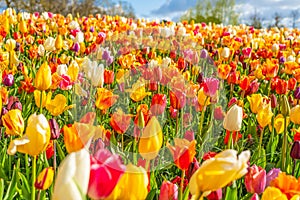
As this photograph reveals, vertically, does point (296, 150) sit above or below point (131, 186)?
below

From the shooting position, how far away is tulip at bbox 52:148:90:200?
80 centimetres

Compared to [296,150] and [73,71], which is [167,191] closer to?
[296,150]

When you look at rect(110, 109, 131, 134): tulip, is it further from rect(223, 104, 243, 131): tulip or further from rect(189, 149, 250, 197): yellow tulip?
rect(189, 149, 250, 197): yellow tulip

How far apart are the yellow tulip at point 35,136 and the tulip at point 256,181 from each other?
61 centimetres

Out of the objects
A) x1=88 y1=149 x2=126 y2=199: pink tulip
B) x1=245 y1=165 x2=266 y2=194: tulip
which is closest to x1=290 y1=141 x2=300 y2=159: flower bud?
x1=245 y1=165 x2=266 y2=194: tulip

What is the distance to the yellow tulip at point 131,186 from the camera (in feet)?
3.23

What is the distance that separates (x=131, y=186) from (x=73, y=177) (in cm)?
20

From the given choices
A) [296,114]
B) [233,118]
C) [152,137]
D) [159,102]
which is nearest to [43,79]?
[159,102]

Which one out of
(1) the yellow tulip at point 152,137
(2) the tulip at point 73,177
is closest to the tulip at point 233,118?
(1) the yellow tulip at point 152,137

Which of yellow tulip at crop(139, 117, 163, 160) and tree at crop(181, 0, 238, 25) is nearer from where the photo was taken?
yellow tulip at crop(139, 117, 163, 160)

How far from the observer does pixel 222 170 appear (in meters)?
0.95

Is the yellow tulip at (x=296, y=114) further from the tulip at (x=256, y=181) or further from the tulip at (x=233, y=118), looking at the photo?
the tulip at (x=256, y=181)

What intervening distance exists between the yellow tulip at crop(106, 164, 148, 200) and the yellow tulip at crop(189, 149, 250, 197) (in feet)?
0.38

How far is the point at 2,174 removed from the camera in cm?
183
